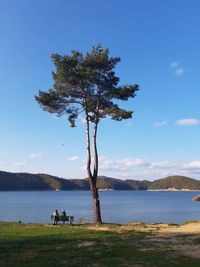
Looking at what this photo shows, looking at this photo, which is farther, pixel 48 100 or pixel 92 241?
pixel 48 100

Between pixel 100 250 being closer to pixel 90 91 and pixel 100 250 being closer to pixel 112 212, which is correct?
pixel 90 91

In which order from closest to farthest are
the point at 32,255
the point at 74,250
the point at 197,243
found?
the point at 32,255, the point at 74,250, the point at 197,243

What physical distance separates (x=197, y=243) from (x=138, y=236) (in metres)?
3.31

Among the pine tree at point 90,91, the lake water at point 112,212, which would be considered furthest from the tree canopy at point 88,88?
the lake water at point 112,212

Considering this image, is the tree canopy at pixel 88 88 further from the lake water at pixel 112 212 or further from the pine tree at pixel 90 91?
the lake water at pixel 112 212

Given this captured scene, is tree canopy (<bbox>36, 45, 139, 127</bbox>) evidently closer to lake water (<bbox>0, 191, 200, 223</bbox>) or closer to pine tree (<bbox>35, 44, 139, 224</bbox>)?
pine tree (<bbox>35, 44, 139, 224</bbox>)

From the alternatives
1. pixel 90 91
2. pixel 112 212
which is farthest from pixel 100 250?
pixel 112 212

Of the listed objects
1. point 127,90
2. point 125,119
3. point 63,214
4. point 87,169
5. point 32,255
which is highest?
point 127,90

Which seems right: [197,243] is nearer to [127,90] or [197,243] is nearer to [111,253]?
[111,253]

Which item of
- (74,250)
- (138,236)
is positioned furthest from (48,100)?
(74,250)

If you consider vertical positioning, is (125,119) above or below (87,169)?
above

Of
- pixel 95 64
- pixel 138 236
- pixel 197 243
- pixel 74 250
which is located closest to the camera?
pixel 74 250

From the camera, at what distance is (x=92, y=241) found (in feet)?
54.9

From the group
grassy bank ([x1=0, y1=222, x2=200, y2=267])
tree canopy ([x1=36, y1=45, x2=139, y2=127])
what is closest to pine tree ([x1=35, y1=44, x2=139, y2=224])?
tree canopy ([x1=36, y1=45, x2=139, y2=127])
